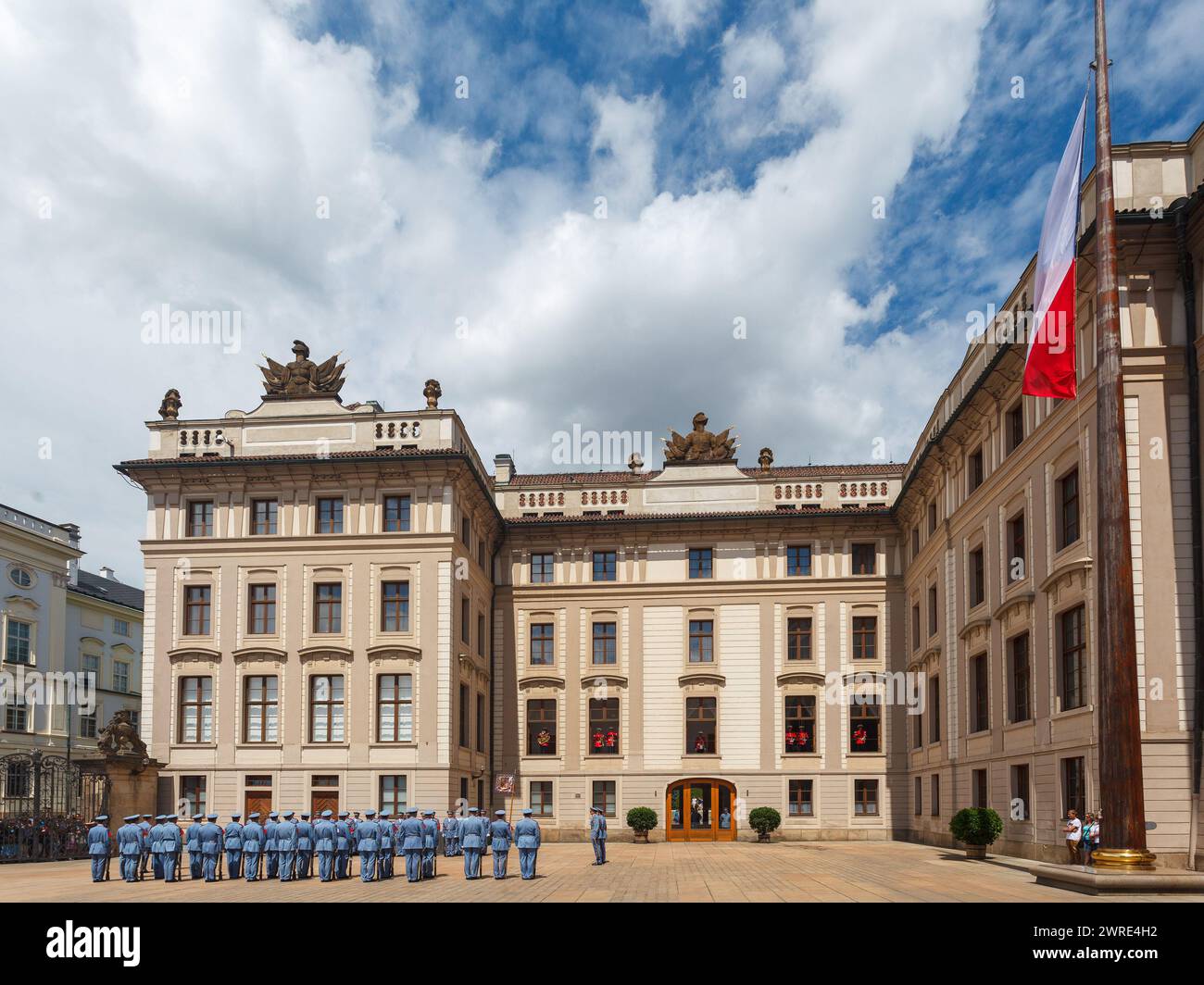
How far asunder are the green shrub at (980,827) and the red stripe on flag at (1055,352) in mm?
12484

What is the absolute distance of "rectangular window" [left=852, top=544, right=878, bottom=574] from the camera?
161 ft

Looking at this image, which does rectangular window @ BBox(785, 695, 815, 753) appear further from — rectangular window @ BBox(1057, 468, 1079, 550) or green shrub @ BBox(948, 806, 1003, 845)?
Result: rectangular window @ BBox(1057, 468, 1079, 550)

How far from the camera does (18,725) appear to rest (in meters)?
54.8

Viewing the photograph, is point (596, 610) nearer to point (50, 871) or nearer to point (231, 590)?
point (231, 590)

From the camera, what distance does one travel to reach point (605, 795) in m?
48.1

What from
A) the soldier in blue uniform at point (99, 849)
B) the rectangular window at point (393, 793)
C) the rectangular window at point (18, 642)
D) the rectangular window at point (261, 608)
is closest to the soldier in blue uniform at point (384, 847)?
the soldier in blue uniform at point (99, 849)

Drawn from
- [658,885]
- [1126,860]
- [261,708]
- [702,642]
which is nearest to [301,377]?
[261,708]

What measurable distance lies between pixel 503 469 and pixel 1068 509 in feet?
103

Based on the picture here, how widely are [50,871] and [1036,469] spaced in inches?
1076

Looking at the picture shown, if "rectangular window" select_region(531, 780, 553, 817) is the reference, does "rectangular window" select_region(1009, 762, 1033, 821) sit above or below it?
above

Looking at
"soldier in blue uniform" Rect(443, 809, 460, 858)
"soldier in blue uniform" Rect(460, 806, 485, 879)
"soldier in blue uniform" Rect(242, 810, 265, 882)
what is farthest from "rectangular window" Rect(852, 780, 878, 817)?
"soldier in blue uniform" Rect(242, 810, 265, 882)

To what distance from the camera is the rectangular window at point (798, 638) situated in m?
48.6

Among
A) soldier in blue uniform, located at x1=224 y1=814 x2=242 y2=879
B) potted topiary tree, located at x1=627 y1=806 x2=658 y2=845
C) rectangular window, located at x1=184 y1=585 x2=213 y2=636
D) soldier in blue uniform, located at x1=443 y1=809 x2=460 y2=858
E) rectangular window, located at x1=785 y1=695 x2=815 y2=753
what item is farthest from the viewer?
rectangular window, located at x1=785 y1=695 x2=815 y2=753

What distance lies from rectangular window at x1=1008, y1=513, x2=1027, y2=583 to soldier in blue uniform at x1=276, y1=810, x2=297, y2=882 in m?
19.0
